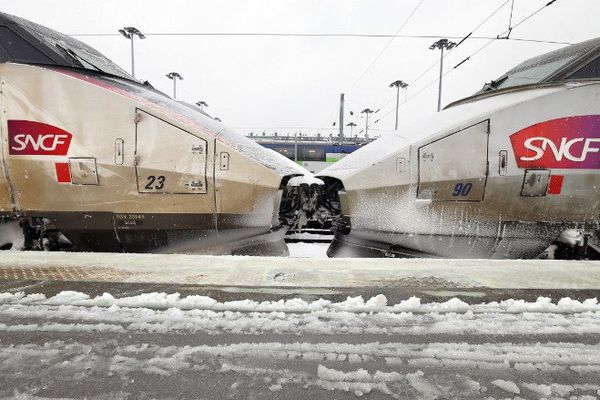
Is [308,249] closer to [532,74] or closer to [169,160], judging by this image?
[169,160]

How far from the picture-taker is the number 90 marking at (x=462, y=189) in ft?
10.5

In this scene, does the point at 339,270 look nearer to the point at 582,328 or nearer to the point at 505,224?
the point at 582,328

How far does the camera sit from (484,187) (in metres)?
3.17

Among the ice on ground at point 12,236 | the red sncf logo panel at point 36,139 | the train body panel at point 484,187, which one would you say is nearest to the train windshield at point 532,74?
the train body panel at point 484,187

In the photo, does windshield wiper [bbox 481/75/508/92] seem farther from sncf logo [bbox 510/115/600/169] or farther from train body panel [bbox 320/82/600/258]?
sncf logo [bbox 510/115/600/169]

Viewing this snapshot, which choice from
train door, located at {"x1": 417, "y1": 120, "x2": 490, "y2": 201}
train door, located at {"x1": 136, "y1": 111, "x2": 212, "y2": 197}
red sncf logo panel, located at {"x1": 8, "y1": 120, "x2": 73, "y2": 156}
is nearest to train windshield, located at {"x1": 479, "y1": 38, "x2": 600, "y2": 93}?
train door, located at {"x1": 417, "y1": 120, "x2": 490, "y2": 201}

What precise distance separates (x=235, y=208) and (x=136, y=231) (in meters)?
1.05

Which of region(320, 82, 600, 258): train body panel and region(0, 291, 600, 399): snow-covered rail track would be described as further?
region(320, 82, 600, 258): train body panel

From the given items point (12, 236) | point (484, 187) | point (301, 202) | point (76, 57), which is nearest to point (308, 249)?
point (301, 202)

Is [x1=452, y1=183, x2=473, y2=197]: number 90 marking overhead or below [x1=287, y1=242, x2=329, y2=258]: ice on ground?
overhead

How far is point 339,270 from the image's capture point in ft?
6.53

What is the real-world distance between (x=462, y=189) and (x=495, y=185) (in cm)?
30

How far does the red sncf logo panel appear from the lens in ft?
10.5

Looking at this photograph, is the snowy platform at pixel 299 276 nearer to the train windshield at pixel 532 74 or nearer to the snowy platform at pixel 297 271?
the snowy platform at pixel 297 271
